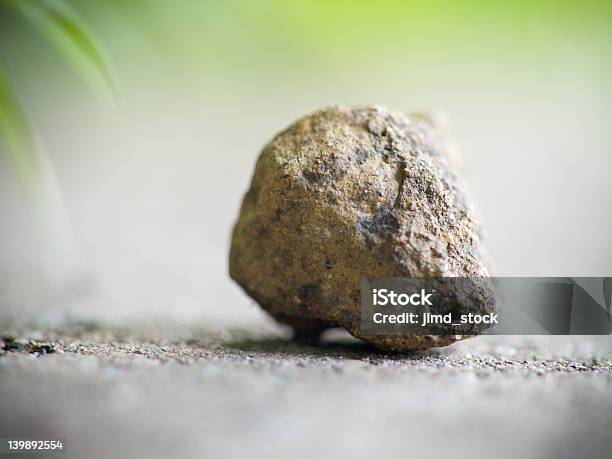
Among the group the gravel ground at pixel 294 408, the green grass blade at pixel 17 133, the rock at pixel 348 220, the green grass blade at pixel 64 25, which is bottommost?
the gravel ground at pixel 294 408

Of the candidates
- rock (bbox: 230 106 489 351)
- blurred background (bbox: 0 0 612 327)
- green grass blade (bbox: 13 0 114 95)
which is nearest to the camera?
rock (bbox: 230 106 489 351)

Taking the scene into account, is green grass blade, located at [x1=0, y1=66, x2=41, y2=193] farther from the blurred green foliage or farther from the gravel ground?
the gravel ground

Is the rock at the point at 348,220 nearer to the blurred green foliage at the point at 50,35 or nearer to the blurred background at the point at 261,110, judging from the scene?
the blurred green foliage at the point at 50,35

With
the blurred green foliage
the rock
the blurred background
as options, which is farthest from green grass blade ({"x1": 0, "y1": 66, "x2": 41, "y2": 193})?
the blurred background

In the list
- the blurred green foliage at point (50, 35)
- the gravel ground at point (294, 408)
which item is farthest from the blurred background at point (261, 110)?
the gravel ground at point (294, 408)

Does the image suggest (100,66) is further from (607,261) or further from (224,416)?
→ (607,261)

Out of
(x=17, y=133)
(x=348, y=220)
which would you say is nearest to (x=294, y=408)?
(x=348, y=220)

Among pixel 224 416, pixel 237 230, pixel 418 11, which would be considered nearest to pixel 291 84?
pixel 418 11
